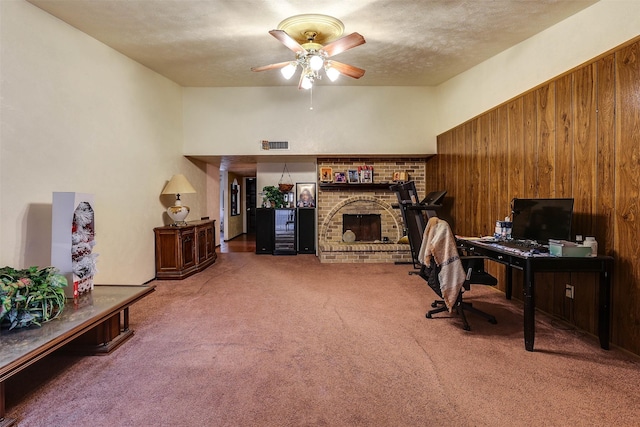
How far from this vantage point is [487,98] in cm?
447

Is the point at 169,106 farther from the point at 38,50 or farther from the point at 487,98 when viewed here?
the point at 487,98

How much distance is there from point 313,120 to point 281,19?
263 centimetres

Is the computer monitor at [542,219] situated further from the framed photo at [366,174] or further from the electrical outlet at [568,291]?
the framed photo at [366,174]

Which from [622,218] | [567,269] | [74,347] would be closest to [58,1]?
[74,347]

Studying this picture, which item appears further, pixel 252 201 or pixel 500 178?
pixel 252 201

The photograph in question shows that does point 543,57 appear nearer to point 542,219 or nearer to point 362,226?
point 542,219

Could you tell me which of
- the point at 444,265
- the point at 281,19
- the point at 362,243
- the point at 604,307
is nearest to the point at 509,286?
the point at 604,307

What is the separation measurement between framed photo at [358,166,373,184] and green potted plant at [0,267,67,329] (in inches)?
198

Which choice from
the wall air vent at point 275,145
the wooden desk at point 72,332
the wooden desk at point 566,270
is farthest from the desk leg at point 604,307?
the wall air vent at point 275,145

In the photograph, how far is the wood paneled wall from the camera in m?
2.45

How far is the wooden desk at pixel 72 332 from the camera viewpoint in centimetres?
172

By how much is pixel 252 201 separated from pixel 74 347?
925 centimetres

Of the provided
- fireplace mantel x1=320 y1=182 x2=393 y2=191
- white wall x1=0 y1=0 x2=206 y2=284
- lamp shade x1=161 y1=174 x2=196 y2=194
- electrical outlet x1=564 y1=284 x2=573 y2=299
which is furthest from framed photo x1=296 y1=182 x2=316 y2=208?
electrical outlet x1=564 y1=284 x2=573 y2=299

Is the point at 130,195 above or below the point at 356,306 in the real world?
above
